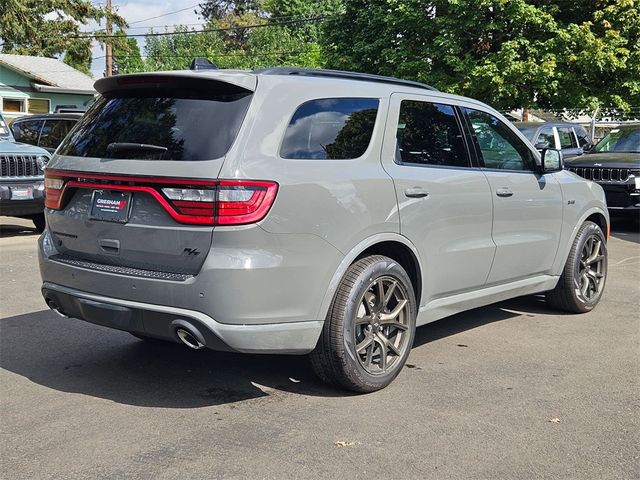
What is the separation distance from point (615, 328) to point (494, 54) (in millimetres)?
16121

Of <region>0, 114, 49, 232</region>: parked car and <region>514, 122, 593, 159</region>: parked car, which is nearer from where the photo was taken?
<region>0, 114, 49, 232</region>: parked car

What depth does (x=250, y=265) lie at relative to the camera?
3.83 metres

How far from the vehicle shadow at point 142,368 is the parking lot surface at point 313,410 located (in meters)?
0.01

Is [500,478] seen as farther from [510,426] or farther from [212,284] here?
[212,284]

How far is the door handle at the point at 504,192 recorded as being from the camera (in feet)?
18.1

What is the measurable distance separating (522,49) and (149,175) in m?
18.8

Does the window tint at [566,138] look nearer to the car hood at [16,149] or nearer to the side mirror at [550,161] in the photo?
the side mirror at [550,161]

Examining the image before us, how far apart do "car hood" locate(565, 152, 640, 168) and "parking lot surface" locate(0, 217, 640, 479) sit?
711 cm

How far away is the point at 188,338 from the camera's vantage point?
13.0ft

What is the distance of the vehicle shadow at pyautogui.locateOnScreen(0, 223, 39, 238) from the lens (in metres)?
12.0

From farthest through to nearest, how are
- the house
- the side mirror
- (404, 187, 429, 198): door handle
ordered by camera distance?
the house → the side mirror → (404, 187, 429, 198): door handle

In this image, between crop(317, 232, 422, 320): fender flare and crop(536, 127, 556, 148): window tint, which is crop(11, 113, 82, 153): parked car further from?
crop(317, 232, 422, 320): fender flare

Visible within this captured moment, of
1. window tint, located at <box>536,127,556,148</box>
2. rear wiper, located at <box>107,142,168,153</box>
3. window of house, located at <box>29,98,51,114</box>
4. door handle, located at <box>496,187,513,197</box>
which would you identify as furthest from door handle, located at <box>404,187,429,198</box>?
window of house, located at <box>29,98,51,114</box>

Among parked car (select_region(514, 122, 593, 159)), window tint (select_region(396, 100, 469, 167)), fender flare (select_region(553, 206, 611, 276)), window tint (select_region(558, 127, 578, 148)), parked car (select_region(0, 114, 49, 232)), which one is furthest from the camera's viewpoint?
window tint (select_region(558, 127, 578, 148))
